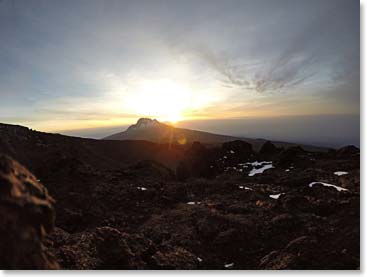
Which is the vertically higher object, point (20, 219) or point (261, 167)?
point (20, 219)

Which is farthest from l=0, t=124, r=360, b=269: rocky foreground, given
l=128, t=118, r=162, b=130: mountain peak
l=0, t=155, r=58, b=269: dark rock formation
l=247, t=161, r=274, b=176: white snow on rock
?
l=128, t=118, r=162, b=130: mountain peak

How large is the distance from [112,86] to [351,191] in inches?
172

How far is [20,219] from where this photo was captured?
249cm

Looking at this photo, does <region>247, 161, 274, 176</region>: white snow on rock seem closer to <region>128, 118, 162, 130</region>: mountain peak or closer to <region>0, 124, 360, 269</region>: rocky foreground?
<region>0, 124, 360, 269</region>: rocky foreground

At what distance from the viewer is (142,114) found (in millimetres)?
5484

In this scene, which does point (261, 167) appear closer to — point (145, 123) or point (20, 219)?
point (145, 123)

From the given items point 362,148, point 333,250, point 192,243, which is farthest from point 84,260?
point 362,148

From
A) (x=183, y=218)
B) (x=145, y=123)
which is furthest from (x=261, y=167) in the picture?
(x=145, y=123)

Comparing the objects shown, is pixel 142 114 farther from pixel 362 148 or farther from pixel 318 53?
pixel 362 148

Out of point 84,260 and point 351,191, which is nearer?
point 84,260

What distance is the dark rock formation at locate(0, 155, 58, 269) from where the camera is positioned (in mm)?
2488

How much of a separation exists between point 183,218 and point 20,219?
13.1ft

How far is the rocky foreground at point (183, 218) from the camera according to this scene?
2623 mm

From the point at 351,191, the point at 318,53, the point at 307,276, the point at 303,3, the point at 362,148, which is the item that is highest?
the point at 303,3
